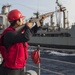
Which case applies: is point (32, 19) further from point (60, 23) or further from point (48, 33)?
point (60, 23)

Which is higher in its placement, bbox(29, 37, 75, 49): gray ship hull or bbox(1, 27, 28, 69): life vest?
bbox(1, 27, 28, 69): life vest

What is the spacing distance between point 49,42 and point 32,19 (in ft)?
156

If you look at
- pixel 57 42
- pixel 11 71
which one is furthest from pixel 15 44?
pixel 57 42

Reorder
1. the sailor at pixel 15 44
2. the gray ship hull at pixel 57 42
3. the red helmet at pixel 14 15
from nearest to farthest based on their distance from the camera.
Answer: the sailor at pixel 15 44, the red helmet at pixel 14 15, the gray ship hull at pixel 57 42

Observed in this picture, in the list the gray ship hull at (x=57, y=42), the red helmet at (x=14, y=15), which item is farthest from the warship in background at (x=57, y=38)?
the red helmet at (x=14, y=15)

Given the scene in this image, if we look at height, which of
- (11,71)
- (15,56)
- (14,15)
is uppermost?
(14,15)

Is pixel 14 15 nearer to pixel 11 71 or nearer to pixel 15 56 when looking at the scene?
pixel 15 56

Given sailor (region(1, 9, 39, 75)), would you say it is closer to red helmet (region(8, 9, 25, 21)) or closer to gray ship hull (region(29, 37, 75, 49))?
red helmet (region(8, 9, 25, 21))

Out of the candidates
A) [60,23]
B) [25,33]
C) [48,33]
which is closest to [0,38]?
[25,33]

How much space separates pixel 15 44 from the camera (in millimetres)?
2957

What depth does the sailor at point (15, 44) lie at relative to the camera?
9.46 feet

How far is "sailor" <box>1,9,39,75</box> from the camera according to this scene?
2885 mm

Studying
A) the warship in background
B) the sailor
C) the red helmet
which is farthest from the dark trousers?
the warship in background

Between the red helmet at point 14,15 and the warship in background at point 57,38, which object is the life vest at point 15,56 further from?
the warship in background at point 57,38
